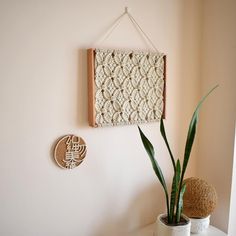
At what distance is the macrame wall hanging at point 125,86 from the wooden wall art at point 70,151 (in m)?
0.12

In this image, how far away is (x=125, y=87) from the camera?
4.41ft

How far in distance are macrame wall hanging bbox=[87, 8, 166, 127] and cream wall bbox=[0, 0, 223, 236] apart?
0.06m

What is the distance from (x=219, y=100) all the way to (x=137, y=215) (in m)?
0.89

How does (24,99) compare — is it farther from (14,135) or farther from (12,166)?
(12,166)

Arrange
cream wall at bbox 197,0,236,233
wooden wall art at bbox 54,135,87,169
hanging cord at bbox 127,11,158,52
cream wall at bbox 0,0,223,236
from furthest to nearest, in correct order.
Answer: cream wall at bbox 197,0,236,233
hanging cord at bbox 127,11,158,52
wooden wall art at bbox 54,135,87,169
cream wall at bbox 0,0,223,236

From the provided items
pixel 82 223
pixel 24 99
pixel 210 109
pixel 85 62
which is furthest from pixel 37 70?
pixel 210 109

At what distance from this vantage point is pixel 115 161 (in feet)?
4.58

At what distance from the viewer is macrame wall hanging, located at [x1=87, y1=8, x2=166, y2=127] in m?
1.24

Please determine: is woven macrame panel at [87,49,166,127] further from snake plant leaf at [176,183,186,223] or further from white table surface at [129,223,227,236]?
white table surface at [129,223,227,236]

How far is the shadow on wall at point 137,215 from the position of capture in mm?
1418

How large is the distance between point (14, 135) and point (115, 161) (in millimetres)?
562

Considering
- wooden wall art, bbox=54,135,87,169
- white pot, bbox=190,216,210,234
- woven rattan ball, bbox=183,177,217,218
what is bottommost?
white pot, bbox=190,216,210,234

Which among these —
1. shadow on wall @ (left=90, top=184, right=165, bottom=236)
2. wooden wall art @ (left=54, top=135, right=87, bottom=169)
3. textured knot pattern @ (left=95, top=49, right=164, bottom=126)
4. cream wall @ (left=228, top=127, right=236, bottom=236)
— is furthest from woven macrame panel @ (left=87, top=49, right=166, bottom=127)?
cream wall @ (left=228, top=127, right=236, bottom=236)

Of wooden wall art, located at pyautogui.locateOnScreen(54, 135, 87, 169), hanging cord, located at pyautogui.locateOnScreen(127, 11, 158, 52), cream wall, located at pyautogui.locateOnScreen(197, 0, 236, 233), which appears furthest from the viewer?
cream wall, located at pyautogui.locateOnScreen(197, 0, 236, 233)
